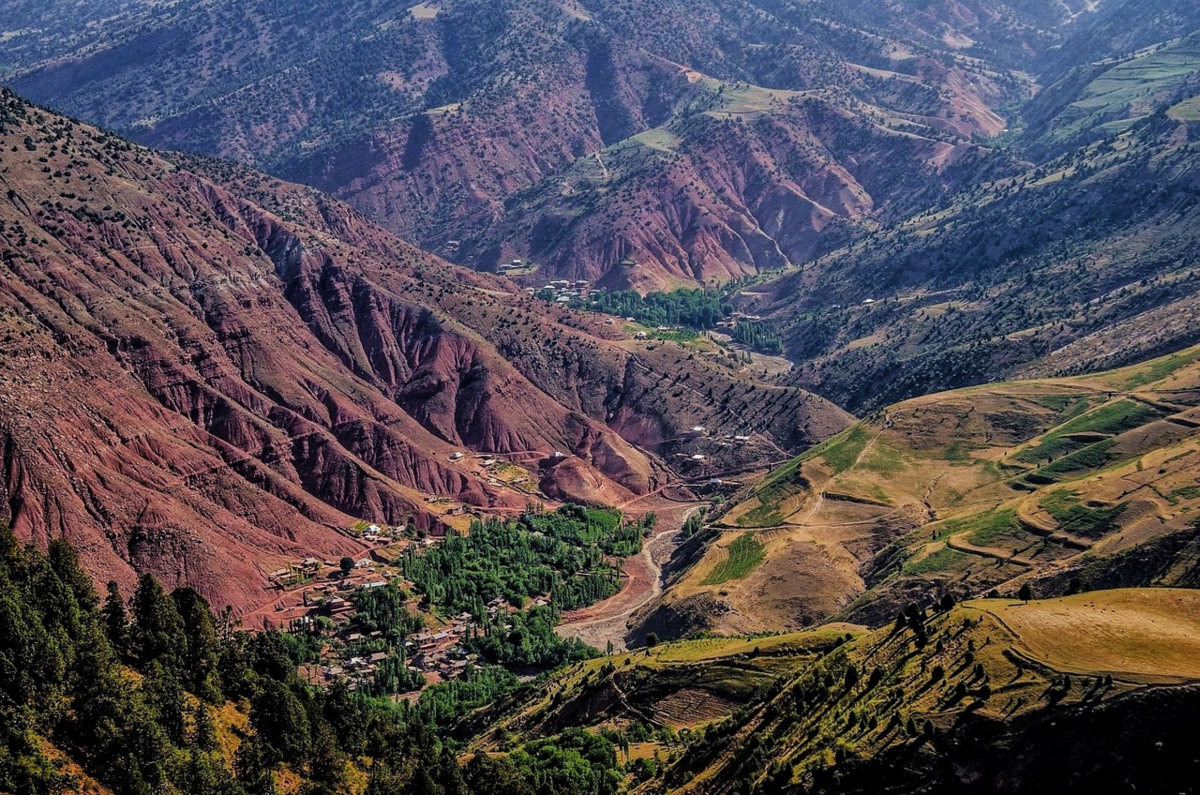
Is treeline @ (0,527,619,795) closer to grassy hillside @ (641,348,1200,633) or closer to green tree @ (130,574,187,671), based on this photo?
green tree @ (130,574,187,671)

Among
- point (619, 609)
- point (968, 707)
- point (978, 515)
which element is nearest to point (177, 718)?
point (968, 707)

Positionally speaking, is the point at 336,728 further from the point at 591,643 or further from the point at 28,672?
the point at 591,643

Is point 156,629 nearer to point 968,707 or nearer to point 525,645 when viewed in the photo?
point 968,707

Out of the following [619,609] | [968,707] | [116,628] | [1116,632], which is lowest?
[619,609]

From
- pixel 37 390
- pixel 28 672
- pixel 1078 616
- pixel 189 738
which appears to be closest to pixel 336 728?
pixel 189 738

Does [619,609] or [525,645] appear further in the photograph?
[619,609]
